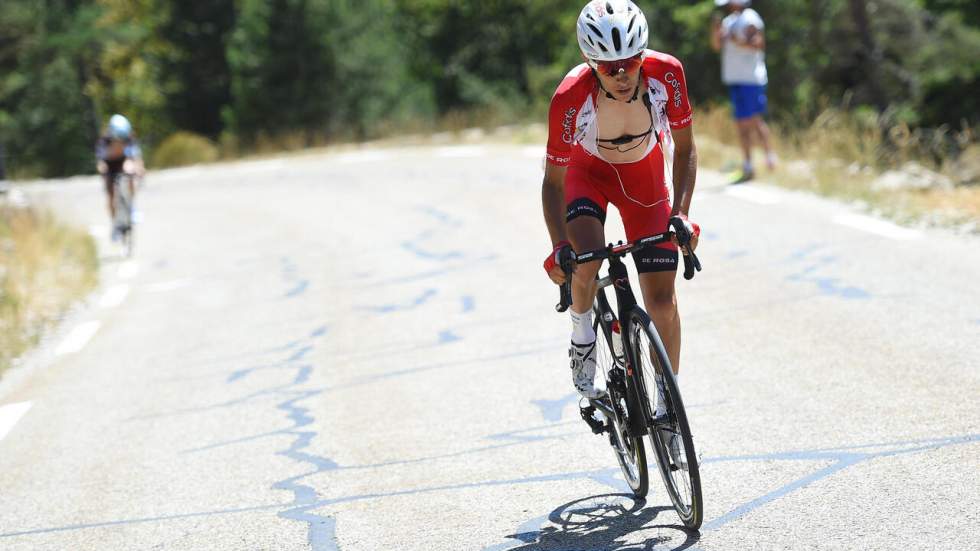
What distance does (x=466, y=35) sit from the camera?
4759 centimetres

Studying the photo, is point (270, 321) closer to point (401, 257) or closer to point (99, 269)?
point (401, 257)

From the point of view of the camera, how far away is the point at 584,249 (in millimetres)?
5246

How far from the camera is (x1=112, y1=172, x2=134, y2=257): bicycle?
54.7 feet

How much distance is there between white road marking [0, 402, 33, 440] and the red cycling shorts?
4225mm

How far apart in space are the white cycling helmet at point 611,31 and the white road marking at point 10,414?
4719 millimetres

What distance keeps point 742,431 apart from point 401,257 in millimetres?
7838

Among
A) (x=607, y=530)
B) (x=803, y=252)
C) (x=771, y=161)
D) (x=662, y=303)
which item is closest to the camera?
(x=607, y=530)

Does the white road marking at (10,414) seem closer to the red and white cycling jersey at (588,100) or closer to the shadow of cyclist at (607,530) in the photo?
the shadow of cyclist at (607,530)

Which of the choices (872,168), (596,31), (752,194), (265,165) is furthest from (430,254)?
(265,165)

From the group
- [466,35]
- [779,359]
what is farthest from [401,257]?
[466,35]

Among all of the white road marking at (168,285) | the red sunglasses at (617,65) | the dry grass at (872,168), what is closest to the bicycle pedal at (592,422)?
the red sunglasses at (617,65)

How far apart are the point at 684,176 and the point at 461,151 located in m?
20.6

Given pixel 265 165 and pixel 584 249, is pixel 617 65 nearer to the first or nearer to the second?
pixel 584 249

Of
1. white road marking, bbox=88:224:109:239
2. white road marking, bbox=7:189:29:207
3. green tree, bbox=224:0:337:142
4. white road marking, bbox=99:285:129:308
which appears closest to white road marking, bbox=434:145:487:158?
white road marking, bbox=88:224:109:239
